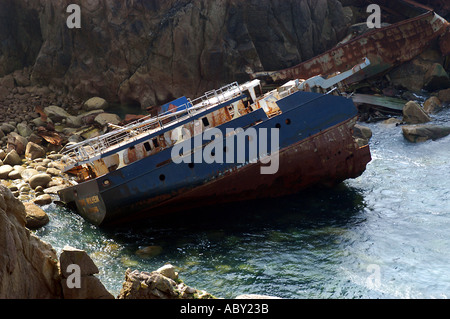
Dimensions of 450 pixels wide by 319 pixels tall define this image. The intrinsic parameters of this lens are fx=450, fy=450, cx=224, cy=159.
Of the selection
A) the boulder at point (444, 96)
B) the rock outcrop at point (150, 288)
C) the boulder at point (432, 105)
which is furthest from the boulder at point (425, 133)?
the rock outcrop at point (150, 288)

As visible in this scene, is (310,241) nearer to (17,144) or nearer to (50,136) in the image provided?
(17,144)

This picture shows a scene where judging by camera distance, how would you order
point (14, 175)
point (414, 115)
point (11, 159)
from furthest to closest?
point (414, 115)
point (11, 159)
point (14, 175)

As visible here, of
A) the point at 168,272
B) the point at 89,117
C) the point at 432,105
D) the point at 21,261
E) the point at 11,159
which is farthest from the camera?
the point at 89,117

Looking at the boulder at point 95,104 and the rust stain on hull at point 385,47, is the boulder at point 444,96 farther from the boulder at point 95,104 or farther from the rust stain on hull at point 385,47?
the boulder at point 95,104

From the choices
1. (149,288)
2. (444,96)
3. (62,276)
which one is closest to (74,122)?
(62,276)

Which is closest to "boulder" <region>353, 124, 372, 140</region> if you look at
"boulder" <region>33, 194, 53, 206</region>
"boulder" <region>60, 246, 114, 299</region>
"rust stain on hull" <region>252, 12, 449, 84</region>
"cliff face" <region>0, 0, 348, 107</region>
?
"rust stain on hull" <region>252, 12, 449, 84</region>

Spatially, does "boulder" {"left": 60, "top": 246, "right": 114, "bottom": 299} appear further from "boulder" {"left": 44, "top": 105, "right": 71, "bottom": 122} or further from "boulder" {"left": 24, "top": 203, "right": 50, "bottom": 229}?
"boulder" {"left": 44, "top": 105, "right": 71, "bottom": 122}
